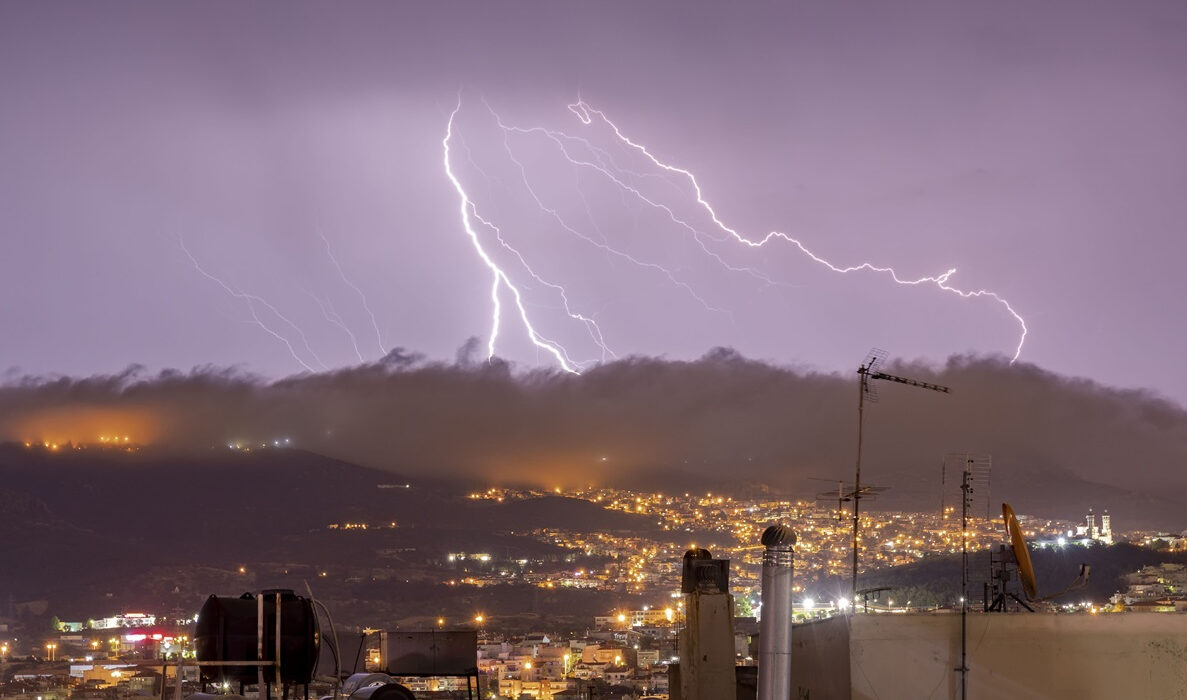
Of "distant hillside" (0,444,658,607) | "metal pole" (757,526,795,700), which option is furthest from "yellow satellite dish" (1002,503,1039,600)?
"distant hillside" (0,444,658,607)

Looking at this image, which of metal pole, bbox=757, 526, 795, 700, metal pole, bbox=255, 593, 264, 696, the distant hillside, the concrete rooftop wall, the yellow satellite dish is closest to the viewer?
metal pole, bbox=255, 593, 264, 696

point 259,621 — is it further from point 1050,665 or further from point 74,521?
point 74,521

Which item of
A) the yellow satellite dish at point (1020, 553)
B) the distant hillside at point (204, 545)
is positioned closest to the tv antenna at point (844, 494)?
the yellow satellite dish at point (1020, 553)

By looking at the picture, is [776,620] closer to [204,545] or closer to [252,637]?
[252,637]

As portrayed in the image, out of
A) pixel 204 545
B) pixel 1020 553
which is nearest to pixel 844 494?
pixel 1020 553

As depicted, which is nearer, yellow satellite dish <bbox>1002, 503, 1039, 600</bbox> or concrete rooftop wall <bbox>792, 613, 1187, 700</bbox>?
concrete rooftop wall <bbox>792, 613, 1187, 700</bbox>

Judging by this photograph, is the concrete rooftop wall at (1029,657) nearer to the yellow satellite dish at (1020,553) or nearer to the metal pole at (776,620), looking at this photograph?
the yellow satellite dish at (1020,553)

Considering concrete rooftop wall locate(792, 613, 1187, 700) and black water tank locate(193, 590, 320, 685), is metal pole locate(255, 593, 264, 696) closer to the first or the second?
black water tank locate(193, 590, 320, 685)
